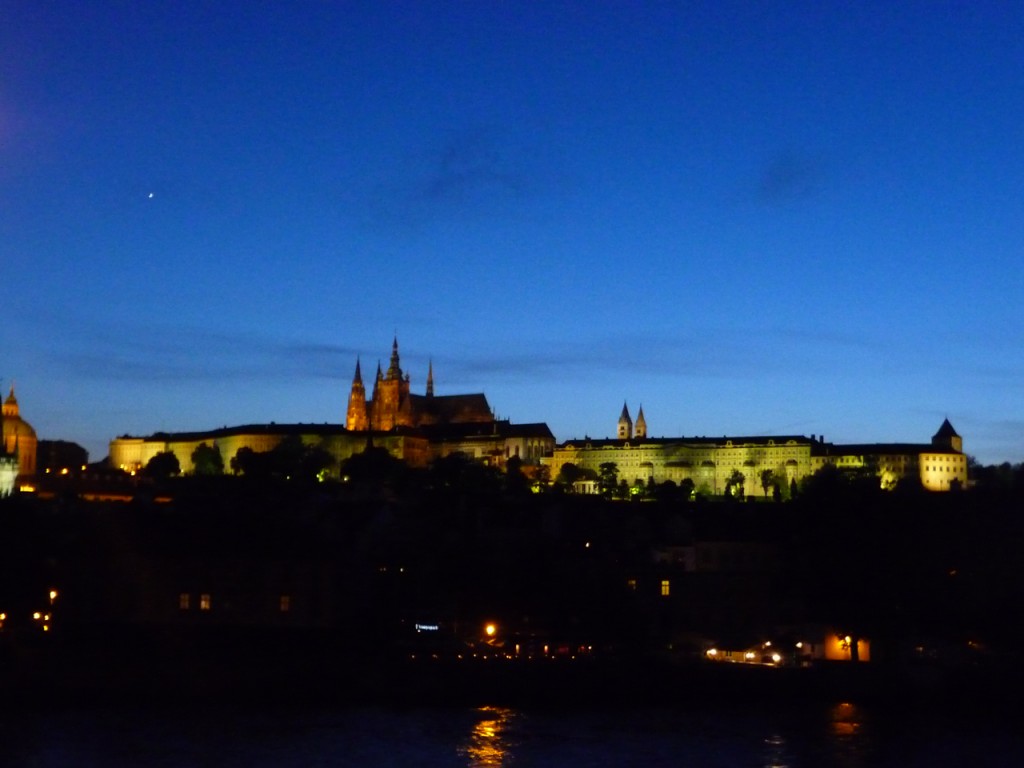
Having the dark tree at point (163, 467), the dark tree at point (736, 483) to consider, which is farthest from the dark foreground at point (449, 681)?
the dark tree at point (736, 483)

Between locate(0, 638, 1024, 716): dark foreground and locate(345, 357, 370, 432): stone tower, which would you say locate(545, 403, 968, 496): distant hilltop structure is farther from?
locate(0, 638, 1024, 716): dark foreground

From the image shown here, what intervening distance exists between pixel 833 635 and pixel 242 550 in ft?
48.4

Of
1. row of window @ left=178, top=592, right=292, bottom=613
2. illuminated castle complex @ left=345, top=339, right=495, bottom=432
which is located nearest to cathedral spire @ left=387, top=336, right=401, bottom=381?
illuminated castle complex @ left=345, top=339, right=495, bottom=432

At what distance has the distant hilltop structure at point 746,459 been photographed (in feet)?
439

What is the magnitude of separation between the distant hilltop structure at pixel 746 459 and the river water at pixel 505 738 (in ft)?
324

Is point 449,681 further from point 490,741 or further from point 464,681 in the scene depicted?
point 490,741

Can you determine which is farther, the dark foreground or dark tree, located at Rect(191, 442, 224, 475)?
dark tree, located at Rect(191, 442, 224, 475)

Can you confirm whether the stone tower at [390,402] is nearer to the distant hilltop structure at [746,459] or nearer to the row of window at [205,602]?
the distant hilltop structure at [746,459]

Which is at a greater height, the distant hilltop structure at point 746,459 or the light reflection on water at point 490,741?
the distant hilltop structure at point 746,459

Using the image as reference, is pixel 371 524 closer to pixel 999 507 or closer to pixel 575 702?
pixel 575 702

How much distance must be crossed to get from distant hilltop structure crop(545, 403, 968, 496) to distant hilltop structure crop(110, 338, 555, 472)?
614cm

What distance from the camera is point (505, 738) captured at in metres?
26.4

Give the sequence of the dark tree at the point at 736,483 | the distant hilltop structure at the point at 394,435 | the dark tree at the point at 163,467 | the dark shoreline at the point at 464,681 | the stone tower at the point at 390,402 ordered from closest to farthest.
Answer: the dark shoreline at the point at 464,681 → the dark tree at the point at 163,467 → the dark tree at the point at 736,483 → the distant hilltop structure at the point at 394,435 → the stone tower at the point at 390,402

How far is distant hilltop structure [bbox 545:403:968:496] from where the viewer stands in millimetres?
133875
